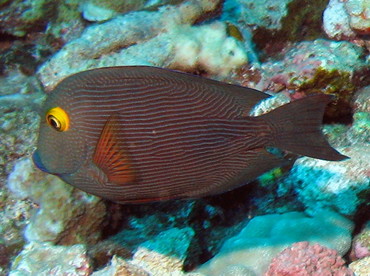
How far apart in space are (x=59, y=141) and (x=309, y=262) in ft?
5.28

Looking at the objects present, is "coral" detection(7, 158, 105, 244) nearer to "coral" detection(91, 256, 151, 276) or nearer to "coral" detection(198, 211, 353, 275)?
"coral" detection(91, 256, 151, 276)

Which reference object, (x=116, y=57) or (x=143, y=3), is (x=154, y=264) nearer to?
(x=116, y=57)

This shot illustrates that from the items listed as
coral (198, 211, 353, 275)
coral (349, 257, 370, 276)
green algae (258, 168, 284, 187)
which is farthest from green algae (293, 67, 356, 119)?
coral (349, 257, 370, 276)

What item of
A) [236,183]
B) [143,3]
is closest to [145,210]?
[236,183]

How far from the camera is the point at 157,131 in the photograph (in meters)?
2.29

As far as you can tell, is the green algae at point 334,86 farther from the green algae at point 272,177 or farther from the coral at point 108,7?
the coral at point 108,7

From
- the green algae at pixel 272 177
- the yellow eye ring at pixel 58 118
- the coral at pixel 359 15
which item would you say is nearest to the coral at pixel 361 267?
the green algae at pixel 272 177

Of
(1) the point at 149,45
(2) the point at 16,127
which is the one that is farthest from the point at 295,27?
(2) the point at 16,127

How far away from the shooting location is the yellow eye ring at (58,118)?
7.57 ft

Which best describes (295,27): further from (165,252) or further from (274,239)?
(165,252)

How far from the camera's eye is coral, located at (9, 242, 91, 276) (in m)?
2.91

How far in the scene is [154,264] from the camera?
294 centimetres

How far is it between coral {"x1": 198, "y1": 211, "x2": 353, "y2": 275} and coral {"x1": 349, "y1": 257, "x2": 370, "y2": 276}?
0.20m

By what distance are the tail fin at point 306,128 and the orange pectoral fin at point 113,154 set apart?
824 mm
